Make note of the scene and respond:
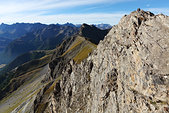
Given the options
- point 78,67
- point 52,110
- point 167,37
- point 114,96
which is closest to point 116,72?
point 114,96

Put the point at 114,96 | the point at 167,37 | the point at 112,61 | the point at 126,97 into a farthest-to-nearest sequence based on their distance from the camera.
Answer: the point at 112,61 < the point at 114,96 < the point at 126,97 < the point at 167,37

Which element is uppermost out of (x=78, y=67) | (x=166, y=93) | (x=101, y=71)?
(x=166, y=93)

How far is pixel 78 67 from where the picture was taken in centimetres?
7400

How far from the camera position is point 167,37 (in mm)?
30734

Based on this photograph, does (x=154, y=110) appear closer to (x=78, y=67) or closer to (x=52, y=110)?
(x=78, y=67)

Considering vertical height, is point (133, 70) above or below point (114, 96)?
above

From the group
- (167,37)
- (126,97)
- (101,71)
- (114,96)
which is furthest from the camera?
(101,71)

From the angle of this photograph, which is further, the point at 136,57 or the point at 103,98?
the point at 103,98

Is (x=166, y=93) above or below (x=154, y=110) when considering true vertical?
above

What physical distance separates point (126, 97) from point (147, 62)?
10.2 meters

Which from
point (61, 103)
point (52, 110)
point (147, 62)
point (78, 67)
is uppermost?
point (147, 62)

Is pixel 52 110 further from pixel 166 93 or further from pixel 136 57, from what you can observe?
pixel 166 93

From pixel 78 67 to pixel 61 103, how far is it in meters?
21.8

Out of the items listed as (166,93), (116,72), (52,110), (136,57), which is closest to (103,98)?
(116,72)
